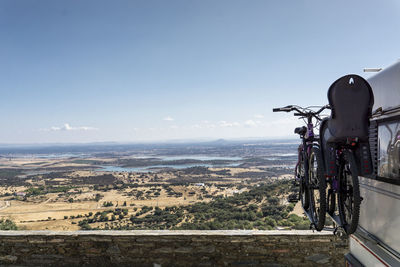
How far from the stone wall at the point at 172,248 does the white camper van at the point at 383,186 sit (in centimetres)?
102

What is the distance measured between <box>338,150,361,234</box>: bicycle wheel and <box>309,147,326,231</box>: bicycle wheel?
0.16 metres

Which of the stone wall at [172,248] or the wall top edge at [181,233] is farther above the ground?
the wall top edge at [181,233]

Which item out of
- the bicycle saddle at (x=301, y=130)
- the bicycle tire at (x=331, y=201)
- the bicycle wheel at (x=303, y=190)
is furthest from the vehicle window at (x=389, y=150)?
the bicycle wheel at (x=303, y=190)

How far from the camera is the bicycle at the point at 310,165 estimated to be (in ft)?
8.99

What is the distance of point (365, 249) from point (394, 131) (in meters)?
1.17

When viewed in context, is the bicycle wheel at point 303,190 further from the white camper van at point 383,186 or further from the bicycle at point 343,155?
the white camper van at point 383,186

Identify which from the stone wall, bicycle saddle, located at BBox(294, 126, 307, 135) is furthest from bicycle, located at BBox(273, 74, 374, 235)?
the stone wall

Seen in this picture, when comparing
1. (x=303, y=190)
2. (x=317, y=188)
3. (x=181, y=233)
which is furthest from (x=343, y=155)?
(x=181, y=233)

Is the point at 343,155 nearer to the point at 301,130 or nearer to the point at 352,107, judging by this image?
the point at 352,107

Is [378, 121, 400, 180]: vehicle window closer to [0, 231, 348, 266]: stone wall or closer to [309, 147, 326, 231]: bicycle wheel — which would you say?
[309, 147, 326, 231]: bicycle wheel

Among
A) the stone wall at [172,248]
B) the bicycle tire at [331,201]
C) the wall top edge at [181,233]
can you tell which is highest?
the bicycle tire at [331,201]

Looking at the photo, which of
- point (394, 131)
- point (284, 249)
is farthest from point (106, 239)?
point (394, 131)

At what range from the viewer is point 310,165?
3.04 metres

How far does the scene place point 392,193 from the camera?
2275mm
